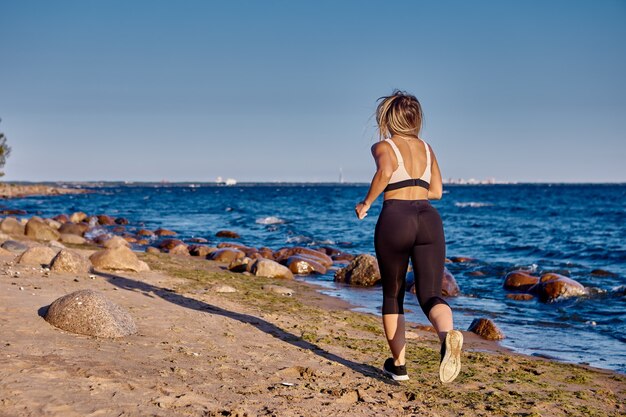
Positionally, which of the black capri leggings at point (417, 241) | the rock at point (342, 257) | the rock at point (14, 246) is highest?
the black capri leggings at point (417, 241)

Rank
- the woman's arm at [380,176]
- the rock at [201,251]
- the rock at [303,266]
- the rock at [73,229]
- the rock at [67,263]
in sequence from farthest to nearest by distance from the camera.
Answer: the rock at [73,229] < the rock at [201,251] < the rock at [303,266] < the rock at [67,263] < the woman's arm at [380,176]

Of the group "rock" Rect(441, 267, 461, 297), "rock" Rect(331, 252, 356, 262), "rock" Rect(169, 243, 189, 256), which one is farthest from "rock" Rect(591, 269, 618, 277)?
"rock" Rect(169, 243, 189, 256)

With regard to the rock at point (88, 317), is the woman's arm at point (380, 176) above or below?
above

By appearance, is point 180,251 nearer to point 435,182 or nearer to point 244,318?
point 244,318

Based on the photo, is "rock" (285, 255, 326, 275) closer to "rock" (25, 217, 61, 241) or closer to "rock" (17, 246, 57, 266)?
"rock" (17, 246, 57, 266)

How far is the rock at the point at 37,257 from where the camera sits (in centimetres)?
897

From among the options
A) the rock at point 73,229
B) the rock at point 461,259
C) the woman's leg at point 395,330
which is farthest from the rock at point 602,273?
the rock at point 73,229

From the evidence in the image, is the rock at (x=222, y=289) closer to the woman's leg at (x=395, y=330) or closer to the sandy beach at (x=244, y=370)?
the sandy beach at (x=244, y=370)

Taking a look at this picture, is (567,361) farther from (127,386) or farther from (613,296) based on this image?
(613,296)

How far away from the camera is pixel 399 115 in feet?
14.8

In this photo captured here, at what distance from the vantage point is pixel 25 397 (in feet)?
11.5

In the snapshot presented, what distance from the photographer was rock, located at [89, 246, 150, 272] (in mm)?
10125

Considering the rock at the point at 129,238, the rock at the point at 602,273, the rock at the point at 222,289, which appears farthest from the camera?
the rock at the point at 129,238

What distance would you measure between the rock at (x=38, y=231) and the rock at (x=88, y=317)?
45.9ft
